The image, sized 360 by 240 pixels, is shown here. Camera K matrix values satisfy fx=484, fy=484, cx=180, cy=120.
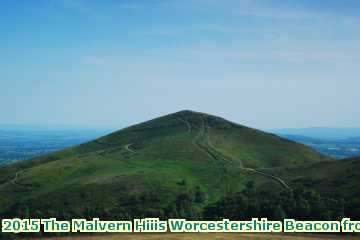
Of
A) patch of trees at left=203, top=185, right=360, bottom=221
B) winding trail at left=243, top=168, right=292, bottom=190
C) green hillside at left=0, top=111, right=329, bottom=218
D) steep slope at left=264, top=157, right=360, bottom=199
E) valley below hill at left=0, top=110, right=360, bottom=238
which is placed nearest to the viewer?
patch of trees at left=203, top=185, right=360, bottom=221

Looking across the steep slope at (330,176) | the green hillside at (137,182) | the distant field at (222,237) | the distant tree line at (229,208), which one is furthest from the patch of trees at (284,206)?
the distant field at (222,237)

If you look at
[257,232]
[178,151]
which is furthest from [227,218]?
[178,151]

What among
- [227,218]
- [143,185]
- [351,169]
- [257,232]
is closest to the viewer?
[257,232]

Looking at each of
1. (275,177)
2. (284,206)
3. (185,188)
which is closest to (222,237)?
(284,206)

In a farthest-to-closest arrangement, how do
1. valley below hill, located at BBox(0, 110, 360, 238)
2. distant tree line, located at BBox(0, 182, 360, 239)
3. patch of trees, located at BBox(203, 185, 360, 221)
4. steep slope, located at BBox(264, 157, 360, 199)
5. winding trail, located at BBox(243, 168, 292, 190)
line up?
winding trail, located at BBox(243, 168, 292, 190)
steep slope, located at BBox(264, 157, 360, 199)
valley below hill, located at BBox(0, 110, 360, 238)
distant tree line, located at BBox(0, 182, 360, 239)
patch of trees, located at BBox(203, 185, 360, 221)

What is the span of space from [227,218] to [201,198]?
76.6ft

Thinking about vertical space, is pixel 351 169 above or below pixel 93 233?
above

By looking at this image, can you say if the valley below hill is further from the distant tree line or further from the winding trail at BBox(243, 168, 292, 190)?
the distant tree line

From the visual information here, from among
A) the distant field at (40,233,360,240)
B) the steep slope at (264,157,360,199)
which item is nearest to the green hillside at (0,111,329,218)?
the steep slope at (264,157,360,199)

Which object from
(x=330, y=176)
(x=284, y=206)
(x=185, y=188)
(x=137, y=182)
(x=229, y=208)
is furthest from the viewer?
(x=137, y=182)

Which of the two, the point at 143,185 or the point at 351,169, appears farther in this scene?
the point at 143,185

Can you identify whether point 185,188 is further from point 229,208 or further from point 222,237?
point 222,237

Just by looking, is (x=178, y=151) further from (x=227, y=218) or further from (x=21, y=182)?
(x=227, y=218)

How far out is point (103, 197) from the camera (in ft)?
449
